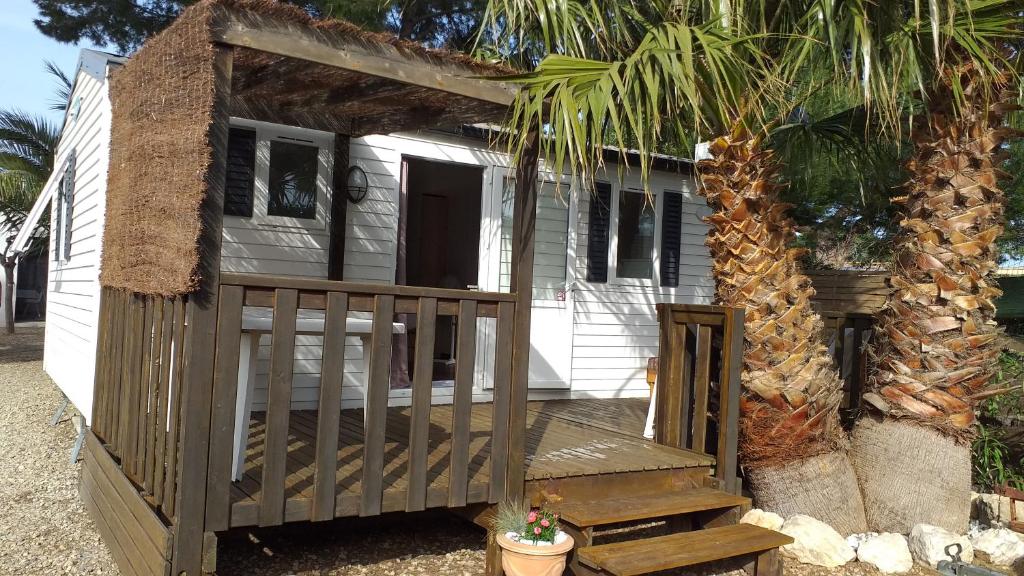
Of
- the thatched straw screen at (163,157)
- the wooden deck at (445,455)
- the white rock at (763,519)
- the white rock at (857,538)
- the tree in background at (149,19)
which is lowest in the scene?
the white rock at (857,538)

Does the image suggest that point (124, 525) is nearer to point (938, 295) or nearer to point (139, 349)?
point (139, 349)

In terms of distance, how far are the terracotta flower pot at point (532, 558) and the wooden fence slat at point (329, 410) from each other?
0.79m

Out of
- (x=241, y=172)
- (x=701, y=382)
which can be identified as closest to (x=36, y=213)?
(x=241, y=172)

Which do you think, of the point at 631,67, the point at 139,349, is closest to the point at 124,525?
the point at 139,349

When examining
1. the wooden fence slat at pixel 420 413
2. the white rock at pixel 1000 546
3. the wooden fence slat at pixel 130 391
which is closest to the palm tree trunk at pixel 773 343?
the white rock at pixel 1000 546

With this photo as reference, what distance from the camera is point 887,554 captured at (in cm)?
437

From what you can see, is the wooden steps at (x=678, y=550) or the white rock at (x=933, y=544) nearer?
the wooden steps at (x=678, y=550)

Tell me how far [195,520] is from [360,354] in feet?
10.3

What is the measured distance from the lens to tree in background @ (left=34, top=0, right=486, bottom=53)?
36.6 feet

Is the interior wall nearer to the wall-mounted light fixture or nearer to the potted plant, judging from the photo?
the wall-mounted light fixture

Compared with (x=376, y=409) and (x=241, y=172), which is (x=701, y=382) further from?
(x=241, y=172)

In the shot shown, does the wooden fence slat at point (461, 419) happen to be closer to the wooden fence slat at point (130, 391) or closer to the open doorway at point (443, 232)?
the wooden fence slat at point (130, 391)

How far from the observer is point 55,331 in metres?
7.51

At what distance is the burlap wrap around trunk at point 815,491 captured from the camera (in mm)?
4766
